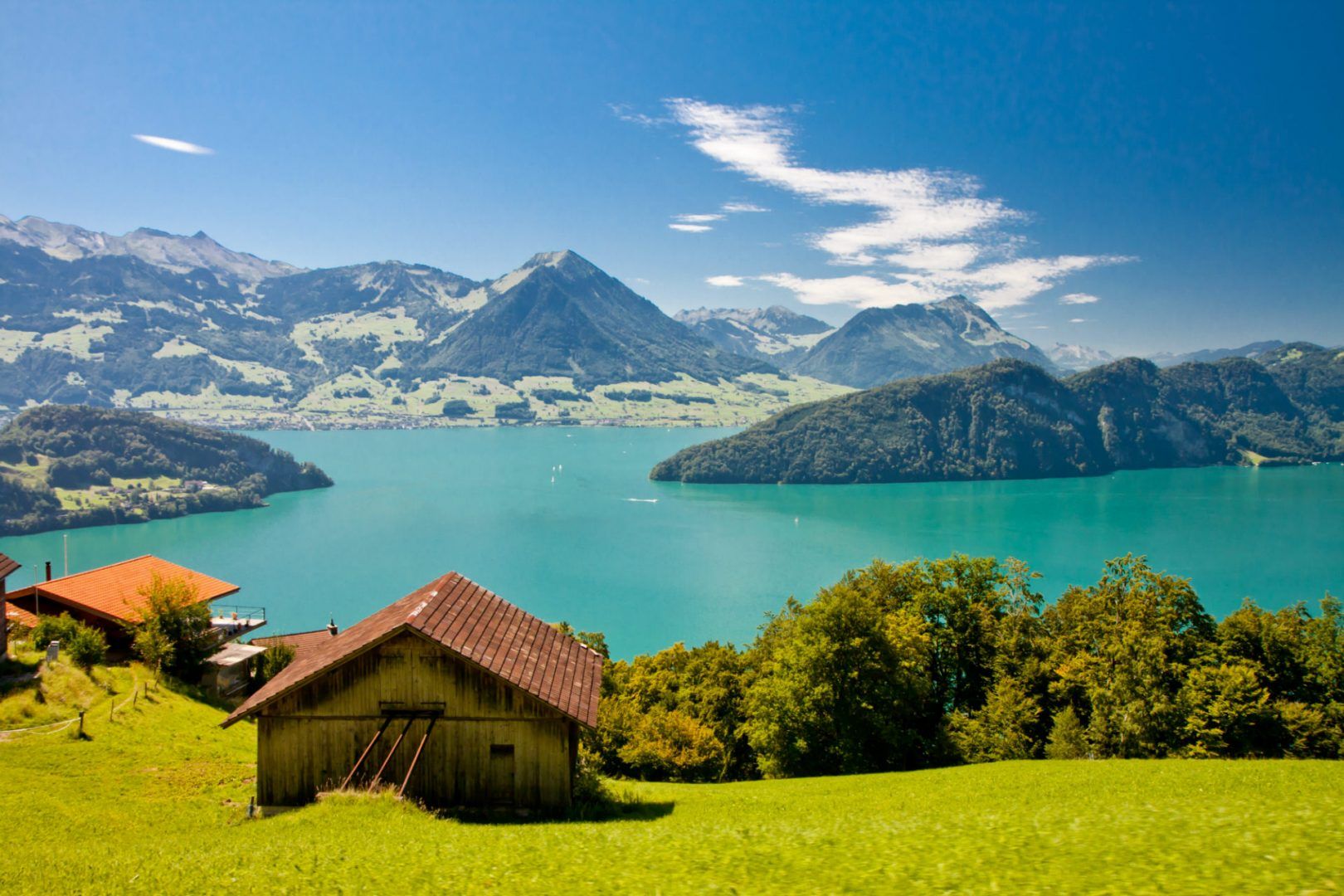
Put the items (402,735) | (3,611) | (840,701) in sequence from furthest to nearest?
1. (840,701)
2. (3,611)
3. (402,735)

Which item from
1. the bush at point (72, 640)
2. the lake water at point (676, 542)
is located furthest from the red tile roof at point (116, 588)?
the lake water at point (676, 542)

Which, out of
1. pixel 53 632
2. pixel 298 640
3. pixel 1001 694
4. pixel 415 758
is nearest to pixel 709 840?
pixel 415 758

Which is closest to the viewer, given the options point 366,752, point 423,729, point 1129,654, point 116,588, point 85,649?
point 366,752

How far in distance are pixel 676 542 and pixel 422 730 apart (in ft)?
335

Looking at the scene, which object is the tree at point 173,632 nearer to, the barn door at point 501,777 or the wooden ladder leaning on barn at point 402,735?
the wooden ladder leaning on barn at point 402,735

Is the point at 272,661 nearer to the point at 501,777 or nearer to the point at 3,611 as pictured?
the point at 3,611

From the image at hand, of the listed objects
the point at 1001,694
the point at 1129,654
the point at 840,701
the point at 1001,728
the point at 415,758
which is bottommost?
the point at 1001,728

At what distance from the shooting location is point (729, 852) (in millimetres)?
9047

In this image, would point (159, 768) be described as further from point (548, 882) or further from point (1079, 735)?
point (1079, 735)

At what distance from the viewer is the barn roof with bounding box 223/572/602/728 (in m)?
13.7

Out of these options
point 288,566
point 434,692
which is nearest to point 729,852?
point 434,692

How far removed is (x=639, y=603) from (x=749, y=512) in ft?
219

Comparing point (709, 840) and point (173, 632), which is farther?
point (173, 632)

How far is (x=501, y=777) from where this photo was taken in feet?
45.8
